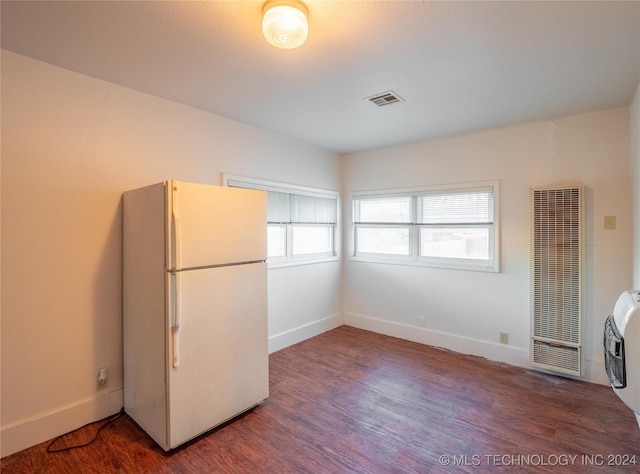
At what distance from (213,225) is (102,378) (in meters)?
1.47

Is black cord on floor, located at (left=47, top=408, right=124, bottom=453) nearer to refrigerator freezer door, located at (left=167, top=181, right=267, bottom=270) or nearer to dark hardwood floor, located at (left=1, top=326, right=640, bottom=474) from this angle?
dark hardwood floor, located at (left=1, top=326, right=640, bottom=474)

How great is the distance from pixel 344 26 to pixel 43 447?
126 inches

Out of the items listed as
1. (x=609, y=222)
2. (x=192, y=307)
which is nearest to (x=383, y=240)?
(x=609, y=222)

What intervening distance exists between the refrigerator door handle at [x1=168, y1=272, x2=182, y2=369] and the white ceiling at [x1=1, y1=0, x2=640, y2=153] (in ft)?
4.71

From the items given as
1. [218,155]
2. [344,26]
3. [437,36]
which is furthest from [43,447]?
[437,36]

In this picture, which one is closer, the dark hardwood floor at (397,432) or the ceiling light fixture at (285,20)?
the ceiling light fixture at (285,20)

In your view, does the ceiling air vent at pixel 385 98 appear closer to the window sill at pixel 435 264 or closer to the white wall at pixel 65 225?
the white wall at pixel 65 225

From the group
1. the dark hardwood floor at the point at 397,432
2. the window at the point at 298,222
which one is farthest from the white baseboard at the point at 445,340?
the window at the point at 298,222

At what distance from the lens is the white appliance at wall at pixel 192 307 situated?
196 cm

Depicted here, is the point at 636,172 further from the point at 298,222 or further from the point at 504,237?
the point at 298,222

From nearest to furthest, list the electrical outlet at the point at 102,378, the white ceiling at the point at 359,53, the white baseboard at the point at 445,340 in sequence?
the white ceiling at the point at 359,53
the electrical outlet at the point at 102,378
the white baseboard at the point at 445,340

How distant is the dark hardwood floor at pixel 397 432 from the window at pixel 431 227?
4.32 ft

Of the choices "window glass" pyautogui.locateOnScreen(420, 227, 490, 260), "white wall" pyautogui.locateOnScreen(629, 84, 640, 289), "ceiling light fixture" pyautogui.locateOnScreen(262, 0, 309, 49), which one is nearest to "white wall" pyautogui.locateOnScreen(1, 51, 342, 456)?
"ceiling light fixture" pyautogui.locateOnScreen(262, 0, 309, 49)

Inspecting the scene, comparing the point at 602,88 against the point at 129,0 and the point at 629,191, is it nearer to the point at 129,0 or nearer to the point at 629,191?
the point at 629,191
